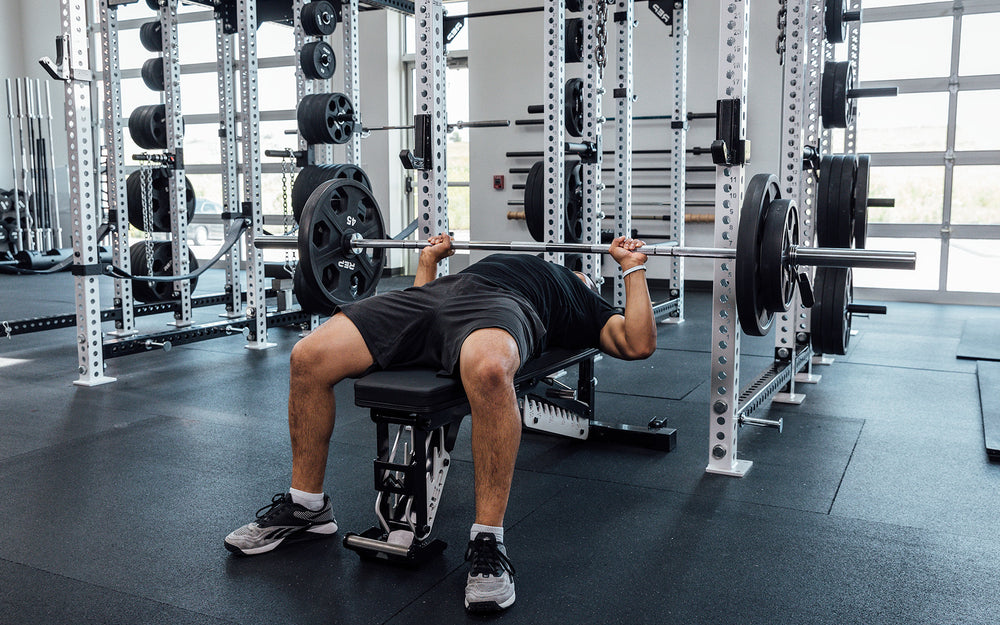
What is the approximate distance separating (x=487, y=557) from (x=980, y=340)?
4.20 meters

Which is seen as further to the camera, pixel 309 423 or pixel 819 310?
pixel 819 310

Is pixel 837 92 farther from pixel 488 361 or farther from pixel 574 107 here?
pixel 488 361

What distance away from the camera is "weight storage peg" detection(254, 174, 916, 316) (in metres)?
2.16

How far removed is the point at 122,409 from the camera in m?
3.40

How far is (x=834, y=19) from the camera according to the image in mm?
3771

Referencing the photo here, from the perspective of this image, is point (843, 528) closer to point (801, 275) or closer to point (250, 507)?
point (801, 275)

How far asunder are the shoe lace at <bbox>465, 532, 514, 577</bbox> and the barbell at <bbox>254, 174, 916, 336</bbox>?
935mm

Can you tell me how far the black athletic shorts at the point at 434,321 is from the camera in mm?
1943

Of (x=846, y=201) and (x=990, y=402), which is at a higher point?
(x=846, y=201)

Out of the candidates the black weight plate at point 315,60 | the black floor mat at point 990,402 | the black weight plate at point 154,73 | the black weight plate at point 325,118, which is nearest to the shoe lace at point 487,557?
the black floor mat at point 990,402

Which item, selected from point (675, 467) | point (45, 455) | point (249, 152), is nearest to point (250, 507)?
point (45, 455)

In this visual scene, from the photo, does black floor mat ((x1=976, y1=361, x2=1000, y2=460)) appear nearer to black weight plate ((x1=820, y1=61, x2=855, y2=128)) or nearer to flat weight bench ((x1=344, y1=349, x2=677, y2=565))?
black weight plate ((x1=820, y1=61, x2=855, y2=128))

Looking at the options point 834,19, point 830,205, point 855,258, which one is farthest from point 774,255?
point 834,19

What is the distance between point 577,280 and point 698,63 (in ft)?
17.1
